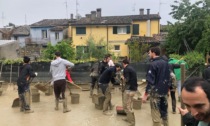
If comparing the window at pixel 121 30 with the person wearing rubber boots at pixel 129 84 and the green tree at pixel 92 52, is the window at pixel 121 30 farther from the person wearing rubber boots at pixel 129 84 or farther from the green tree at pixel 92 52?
the person wearing rubber boots at pixel 129 84

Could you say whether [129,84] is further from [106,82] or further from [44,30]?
[44,30]

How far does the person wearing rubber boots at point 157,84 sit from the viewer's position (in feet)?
20.9

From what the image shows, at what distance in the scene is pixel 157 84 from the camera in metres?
6.46

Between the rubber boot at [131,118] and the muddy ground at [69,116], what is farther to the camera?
the muddy ground at [69,116]

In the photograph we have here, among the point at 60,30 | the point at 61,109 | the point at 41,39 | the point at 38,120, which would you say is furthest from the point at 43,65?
the point at 41,39

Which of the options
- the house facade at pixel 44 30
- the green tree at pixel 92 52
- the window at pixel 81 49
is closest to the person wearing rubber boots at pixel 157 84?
the green tree at pixel 92 52

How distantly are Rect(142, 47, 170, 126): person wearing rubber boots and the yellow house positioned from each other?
27.6 meters

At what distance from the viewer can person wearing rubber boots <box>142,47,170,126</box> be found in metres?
6.36

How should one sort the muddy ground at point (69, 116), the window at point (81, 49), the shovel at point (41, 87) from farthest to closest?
the window at point (81, 49), the shovel at point (41, 87), the muddy ground at point (69, 116)

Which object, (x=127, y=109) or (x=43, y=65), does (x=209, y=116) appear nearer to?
(x=127, y=109)

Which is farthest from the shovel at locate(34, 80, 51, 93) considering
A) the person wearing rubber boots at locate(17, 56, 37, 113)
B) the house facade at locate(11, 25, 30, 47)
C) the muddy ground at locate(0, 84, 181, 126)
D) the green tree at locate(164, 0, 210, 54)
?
the house facade at locate(11, 25, 30, 47)

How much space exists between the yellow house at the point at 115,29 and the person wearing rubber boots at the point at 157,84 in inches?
1087

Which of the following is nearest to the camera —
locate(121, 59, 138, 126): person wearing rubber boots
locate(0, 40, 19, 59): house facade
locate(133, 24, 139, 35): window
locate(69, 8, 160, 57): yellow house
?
locate(121, 59, 138, 126): person wearing rubber boots

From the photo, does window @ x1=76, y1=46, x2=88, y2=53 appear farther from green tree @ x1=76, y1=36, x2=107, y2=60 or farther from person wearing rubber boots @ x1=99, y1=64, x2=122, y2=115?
person wearing rubber boots @ x1=99, y1=64, x2=122, y2=115
